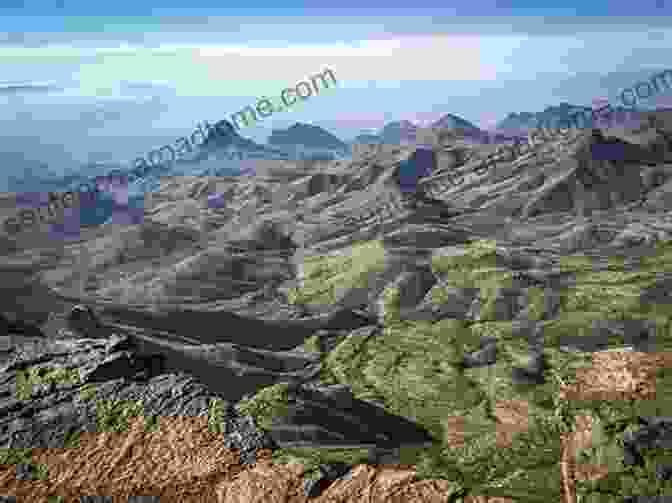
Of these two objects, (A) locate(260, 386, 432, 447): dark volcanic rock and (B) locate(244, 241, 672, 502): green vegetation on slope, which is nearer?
(B) locate(244, 241, 672, 502): green vegetation on slope

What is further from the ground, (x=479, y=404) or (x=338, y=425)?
(x=338, y=425)

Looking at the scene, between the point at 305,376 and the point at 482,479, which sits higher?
the point at 482,479

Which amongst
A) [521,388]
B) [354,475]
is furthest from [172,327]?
[354,475]

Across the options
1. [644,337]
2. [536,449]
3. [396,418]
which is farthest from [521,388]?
[536,449]

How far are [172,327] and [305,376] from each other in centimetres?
4475

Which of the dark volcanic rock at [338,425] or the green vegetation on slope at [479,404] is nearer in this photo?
the green vegetation on slope at [479,404]

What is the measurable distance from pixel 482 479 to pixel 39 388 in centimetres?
2023

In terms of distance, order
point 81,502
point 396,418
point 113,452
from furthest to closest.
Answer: point 396,418 → point 113,452 → point 81,502

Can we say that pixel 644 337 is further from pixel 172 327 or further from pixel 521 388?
pixel 172 327

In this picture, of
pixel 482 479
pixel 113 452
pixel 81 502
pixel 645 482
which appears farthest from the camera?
pixel 482 479

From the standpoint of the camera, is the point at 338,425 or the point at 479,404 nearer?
the point at 338,425

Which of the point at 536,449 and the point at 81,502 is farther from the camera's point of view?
the point at 536,449

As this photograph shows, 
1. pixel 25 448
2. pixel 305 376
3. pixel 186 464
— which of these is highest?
pixel 25 448

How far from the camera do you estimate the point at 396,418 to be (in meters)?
113
